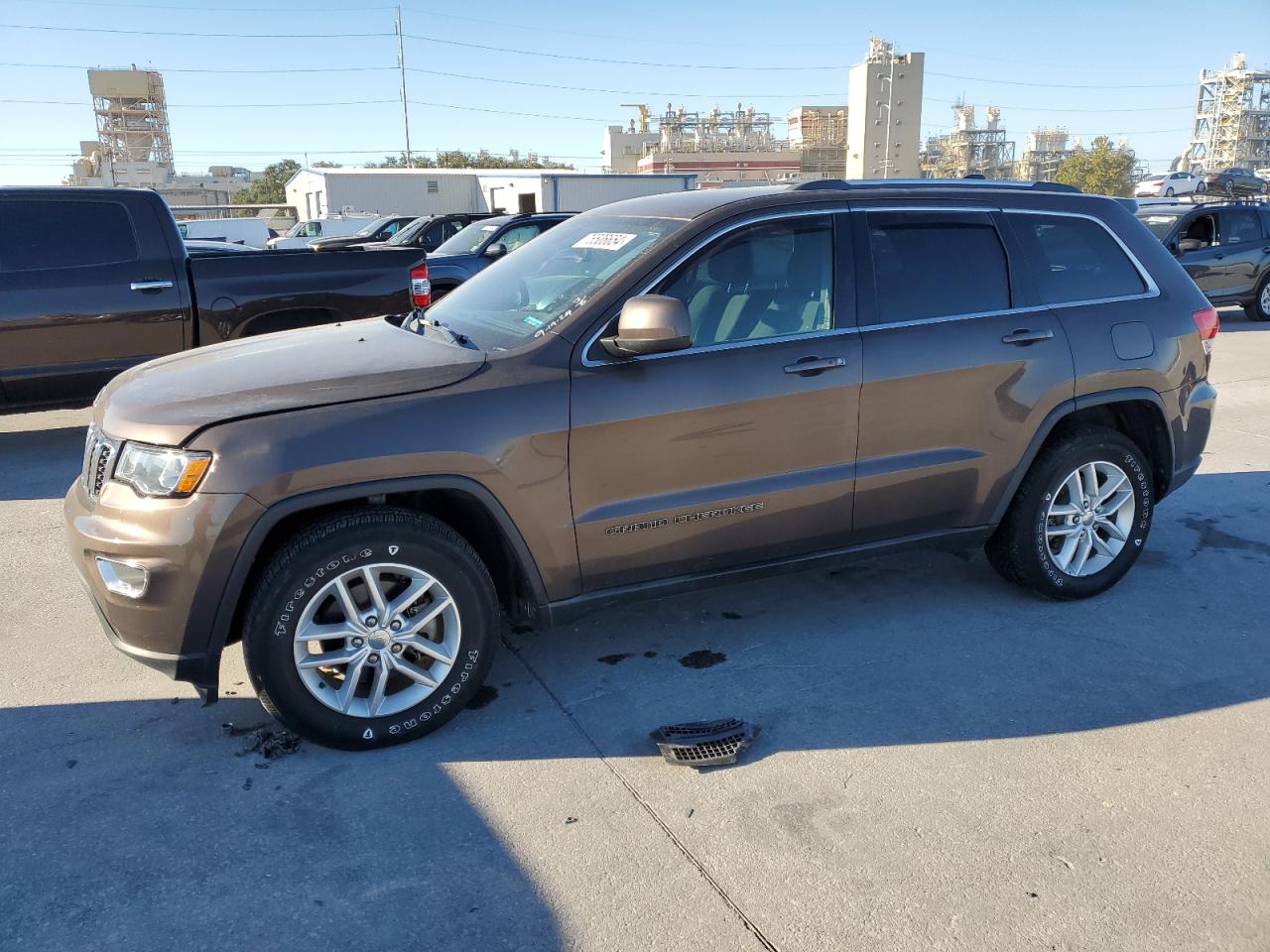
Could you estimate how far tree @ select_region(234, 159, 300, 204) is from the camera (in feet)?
291

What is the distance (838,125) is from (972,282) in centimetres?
10956

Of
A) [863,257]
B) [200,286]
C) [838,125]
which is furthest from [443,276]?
[838,125]

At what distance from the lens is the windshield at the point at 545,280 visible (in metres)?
3.67

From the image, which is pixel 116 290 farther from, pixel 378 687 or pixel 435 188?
pixel 435 188

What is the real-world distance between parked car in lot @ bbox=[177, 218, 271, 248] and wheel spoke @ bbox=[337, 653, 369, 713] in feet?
88.8

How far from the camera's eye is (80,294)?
6.95 meters

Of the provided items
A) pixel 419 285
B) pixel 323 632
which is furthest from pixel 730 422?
pixel 419 285

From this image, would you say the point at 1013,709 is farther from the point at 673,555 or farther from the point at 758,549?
the point at 673,555

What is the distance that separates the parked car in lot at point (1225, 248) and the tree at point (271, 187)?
80.4m

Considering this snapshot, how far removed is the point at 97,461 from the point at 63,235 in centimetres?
462

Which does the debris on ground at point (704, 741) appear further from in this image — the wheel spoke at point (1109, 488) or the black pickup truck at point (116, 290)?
the black pickup truck at point (116, 290)

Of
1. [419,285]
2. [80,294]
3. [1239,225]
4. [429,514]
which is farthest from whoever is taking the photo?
[1239,225]

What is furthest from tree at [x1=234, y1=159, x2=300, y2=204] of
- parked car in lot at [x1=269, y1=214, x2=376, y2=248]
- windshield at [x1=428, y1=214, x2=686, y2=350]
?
windshield at [x1=428, y1=214, x2=686, y2=350]

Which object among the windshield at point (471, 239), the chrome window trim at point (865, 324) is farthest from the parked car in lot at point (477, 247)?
the chrome window trim at point (865, 324)
